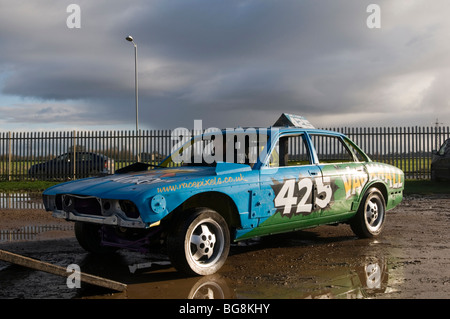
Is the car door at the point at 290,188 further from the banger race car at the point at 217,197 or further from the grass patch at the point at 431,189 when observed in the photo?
the grass patch at the point at 431,189

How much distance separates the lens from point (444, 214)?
376 inches

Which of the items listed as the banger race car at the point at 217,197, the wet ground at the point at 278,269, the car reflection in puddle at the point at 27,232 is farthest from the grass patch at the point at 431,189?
the car reflection in puddle at the point at 27,232

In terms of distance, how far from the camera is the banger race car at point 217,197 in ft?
14.8

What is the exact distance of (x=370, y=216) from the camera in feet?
22.4

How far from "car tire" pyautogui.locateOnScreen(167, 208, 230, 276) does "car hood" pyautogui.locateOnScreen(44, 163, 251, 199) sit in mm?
409

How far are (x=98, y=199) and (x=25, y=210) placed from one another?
6.92 meters

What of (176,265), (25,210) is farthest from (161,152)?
(176,265)

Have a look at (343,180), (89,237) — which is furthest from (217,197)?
(343,180)

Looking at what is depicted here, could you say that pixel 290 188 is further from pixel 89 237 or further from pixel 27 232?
pixel 27 232

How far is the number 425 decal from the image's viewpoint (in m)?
5.43

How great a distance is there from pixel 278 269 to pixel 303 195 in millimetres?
1064

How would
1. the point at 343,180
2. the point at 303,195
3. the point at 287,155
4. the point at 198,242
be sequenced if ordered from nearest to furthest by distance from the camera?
1. the point at 198,242
2. the point at 303,195
3. the point at 287,155
4. the point at 343,180

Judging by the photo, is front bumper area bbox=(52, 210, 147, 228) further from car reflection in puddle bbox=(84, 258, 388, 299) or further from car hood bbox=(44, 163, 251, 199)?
car reflection in puddle bbox=(84, 258, 388, 299)

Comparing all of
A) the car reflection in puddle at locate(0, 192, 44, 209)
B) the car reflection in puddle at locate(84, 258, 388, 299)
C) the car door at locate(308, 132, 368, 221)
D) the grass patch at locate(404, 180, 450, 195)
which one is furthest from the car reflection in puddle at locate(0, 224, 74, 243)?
the grass patch at locate(404, 180, 450, 195)
